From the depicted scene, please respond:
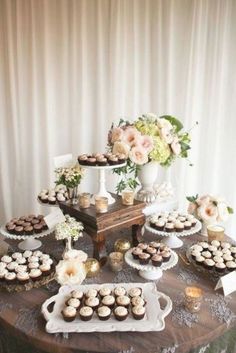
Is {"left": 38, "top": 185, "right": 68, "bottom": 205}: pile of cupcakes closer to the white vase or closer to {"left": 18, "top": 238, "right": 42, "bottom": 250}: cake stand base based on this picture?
{"left": 18, "top": 238, "right": 42, "bottom": 250}: cake stand base

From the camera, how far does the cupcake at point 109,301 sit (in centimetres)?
109

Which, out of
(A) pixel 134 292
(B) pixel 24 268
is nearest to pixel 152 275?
(A) pixel 134 292

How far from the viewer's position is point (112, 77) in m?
2.44

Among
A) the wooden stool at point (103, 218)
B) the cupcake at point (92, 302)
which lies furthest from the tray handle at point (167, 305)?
the wooden stool at point (103, 218)

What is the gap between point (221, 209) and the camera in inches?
64.3

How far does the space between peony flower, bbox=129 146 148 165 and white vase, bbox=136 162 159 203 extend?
181mm

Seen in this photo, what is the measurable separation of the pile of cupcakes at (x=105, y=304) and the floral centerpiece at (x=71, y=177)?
49 cm

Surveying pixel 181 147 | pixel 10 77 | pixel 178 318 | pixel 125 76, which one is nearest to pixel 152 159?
pixel 181 147

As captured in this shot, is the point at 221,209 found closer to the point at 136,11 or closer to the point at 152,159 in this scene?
the point at 152,159

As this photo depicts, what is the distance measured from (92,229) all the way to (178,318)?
19.2 inches

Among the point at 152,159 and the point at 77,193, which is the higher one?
the point at 152,159

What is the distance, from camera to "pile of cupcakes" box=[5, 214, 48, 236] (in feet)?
5.02

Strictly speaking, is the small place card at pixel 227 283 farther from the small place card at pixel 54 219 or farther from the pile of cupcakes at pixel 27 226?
the pile of cupcakes at pixel 27 226

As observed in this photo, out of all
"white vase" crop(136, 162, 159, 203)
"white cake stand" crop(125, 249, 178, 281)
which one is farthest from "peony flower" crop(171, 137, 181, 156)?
"white cake stand" crop(125, 249, 178, 281)
